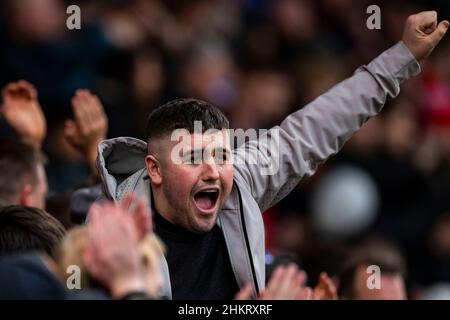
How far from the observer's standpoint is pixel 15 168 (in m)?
4.55

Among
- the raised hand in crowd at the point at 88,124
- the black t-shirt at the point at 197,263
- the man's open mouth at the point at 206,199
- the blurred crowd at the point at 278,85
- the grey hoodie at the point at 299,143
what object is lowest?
the black t-shirt at the point at 197,263

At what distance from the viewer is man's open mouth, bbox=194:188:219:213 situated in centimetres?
364

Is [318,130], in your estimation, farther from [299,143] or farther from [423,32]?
[423,32]

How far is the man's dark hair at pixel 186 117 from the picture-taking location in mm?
3661

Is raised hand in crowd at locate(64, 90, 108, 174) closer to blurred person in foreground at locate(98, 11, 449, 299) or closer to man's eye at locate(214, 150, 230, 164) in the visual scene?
blurred person in foreground at locate(98, 11, 449, 299)

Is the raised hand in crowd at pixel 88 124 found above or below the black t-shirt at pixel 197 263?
above

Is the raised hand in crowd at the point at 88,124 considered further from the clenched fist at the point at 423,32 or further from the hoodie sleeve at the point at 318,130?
the clenched fist at the point at 423,32

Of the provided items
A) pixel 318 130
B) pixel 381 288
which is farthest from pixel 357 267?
pixel 318 130

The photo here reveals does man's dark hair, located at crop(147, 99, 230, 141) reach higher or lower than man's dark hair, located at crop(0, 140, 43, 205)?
lower

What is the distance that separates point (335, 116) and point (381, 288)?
0.95m

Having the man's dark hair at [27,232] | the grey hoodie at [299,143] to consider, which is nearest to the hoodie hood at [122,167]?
the grey hoodie at [299,143]

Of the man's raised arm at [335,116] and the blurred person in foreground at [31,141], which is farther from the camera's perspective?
the blurred person in foreground at [31,141]

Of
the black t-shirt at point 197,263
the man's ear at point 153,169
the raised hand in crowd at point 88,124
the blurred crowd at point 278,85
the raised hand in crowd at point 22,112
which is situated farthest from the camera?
the blurred crowd at point 278,85

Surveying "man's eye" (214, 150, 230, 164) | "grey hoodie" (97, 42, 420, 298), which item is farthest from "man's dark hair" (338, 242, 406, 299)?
"man's eye" (214, 150, 230, 164)
